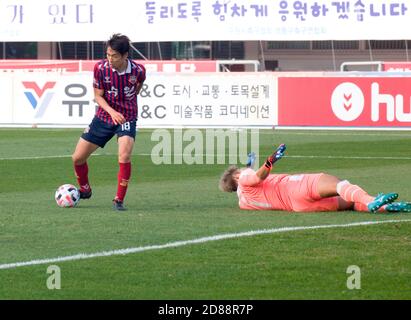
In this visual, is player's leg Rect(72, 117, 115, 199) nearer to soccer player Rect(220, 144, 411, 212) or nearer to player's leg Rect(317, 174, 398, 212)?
soccer player Rect(220, 144, 411, 212)

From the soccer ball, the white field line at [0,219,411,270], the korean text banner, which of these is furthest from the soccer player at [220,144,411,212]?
the korean text banner

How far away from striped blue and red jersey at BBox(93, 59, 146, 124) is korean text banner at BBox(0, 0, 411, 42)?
75.8ft

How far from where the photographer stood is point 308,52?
4428 cm

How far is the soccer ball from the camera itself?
13.9 metres

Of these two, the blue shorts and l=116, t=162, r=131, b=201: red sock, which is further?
the blue shorts

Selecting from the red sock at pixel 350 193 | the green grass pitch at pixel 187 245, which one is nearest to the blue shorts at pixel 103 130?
the green grass pitch at pixel 187 245

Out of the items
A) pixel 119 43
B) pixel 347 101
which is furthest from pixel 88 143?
pixel 347 101

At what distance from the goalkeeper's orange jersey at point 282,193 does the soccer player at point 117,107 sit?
4.40 feet

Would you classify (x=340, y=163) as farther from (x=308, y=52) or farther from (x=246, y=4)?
(x=308, y=52)

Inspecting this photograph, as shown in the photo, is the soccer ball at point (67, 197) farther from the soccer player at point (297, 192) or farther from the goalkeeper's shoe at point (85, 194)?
the soccer player at point (297, 192)

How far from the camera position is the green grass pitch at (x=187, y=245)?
8805 mm

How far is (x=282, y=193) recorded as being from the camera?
43.3 ft

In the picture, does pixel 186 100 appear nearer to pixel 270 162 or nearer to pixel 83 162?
pixel 83 162
